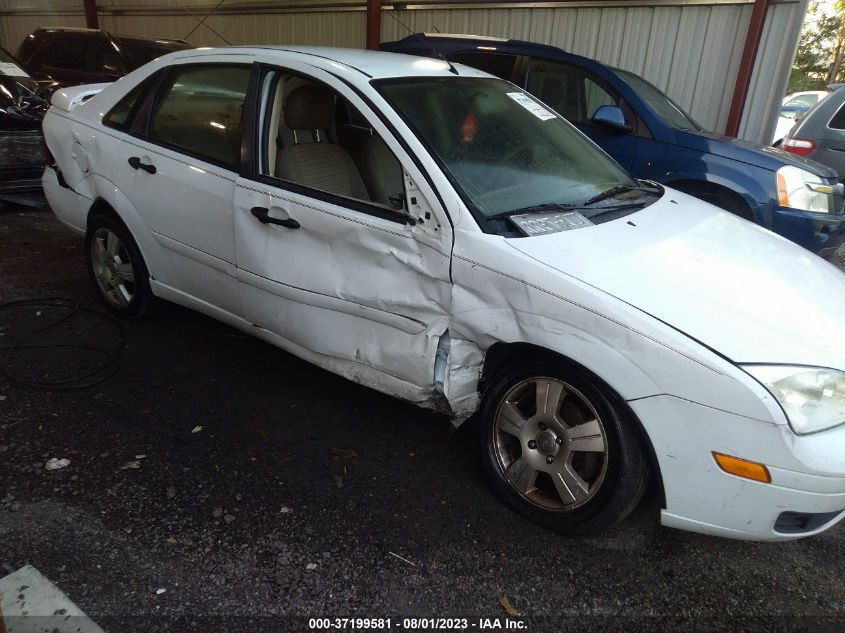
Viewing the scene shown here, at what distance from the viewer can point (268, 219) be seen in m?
3.08

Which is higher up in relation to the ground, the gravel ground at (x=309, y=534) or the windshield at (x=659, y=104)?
the windshield at (x=659, y=104)

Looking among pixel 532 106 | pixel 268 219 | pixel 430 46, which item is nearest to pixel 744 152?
pixel 532 106

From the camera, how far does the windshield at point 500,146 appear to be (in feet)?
9.19

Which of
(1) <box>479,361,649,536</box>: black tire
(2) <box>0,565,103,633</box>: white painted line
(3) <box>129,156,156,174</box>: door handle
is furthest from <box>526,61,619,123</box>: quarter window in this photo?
(2) <box>0,565,103,633</box>: white painted line

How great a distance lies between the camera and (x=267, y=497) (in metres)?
2.73

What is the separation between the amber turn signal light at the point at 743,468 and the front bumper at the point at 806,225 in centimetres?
349

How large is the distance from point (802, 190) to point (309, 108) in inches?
150

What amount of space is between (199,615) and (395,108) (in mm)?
2069

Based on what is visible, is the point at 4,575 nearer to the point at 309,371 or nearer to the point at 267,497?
the point at 267,497

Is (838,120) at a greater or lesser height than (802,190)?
greater

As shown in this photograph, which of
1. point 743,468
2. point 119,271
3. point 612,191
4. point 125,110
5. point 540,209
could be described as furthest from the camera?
point 119,271

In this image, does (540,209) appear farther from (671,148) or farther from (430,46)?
(430,46)

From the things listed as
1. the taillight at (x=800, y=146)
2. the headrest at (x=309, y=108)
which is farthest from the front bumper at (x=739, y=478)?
the taillight at (x=800, y=146)

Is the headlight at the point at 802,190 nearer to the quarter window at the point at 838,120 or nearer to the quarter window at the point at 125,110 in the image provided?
the quarter window at the point at 838,120
